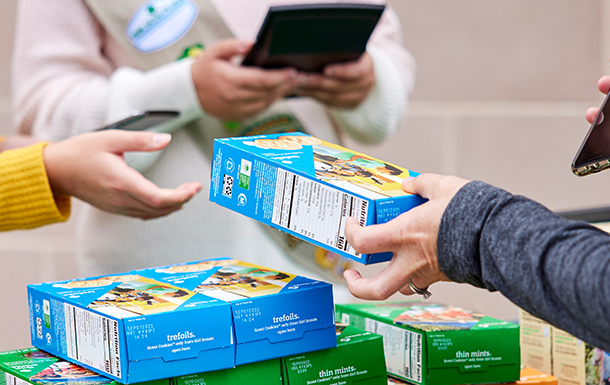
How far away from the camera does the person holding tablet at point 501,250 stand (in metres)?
0.44

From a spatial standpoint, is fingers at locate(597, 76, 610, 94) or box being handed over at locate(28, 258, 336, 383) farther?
fingers at locate(597, 76, 610, 94)

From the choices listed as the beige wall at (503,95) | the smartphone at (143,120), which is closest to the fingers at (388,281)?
the smartphone at (143,120)

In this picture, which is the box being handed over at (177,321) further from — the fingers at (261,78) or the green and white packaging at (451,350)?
the fingers at (261,78)

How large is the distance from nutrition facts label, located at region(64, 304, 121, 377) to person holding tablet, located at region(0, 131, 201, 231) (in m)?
0.29

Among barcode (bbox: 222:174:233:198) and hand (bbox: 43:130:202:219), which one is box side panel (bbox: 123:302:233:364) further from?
hand (bbox: 43:130:202:219)

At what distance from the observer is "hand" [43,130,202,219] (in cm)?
86

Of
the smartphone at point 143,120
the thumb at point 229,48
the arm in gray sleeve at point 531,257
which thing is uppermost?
the thumb at point 229,48

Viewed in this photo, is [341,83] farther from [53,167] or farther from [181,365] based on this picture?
[181,365]

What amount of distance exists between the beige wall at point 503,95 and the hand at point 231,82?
1.04m

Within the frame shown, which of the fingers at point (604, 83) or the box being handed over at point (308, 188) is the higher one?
the fingers at point (604, 83)

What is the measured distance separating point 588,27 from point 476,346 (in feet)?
5.17

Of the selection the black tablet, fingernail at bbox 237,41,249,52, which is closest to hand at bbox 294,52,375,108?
the black tablet

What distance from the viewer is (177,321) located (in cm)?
56

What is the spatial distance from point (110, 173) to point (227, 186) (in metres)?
0.29
